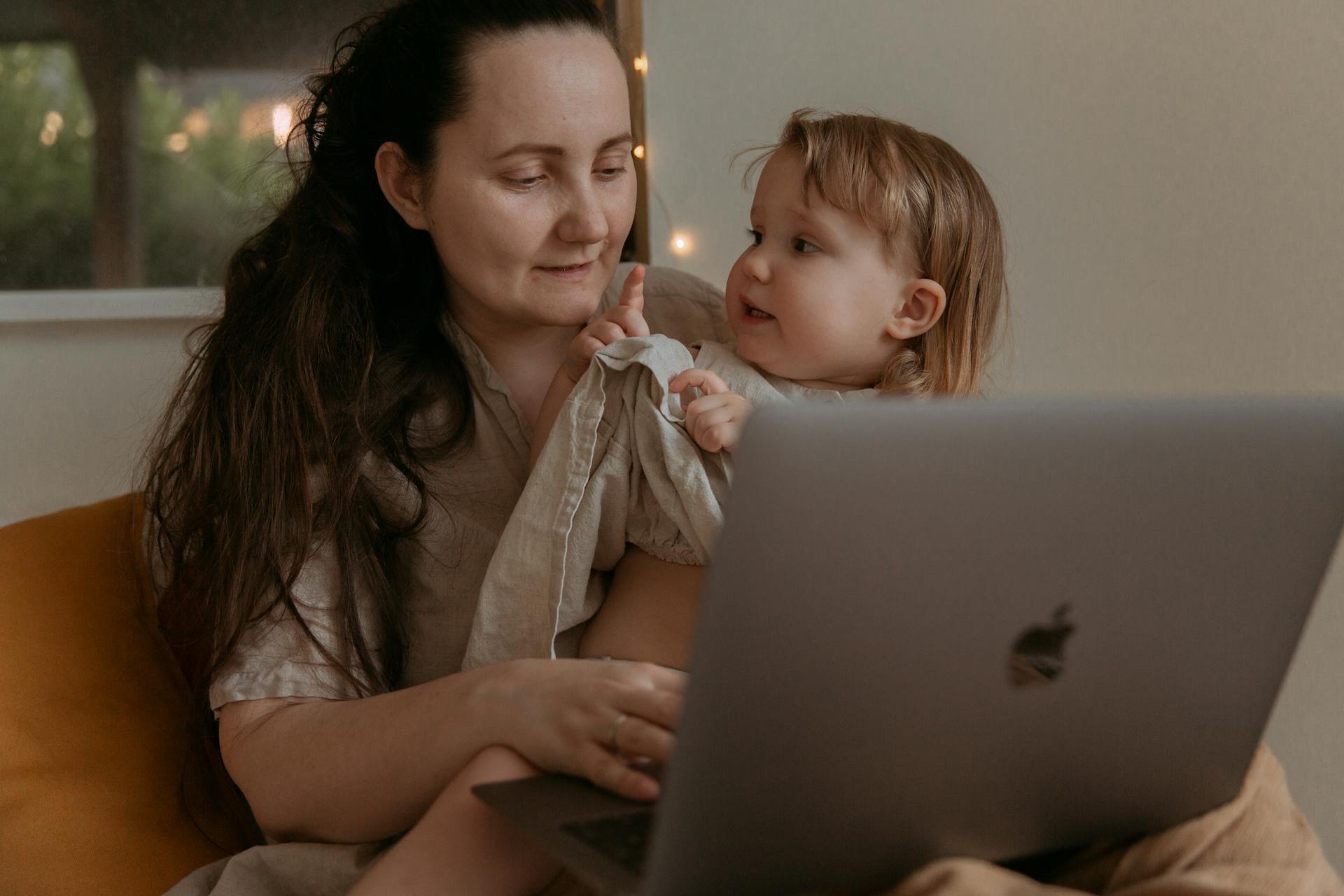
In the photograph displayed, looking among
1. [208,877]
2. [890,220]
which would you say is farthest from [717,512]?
[208,877]

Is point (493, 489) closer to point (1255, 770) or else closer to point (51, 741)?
point (51, 741)

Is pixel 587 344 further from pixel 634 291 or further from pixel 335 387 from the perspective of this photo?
pixel 335 387

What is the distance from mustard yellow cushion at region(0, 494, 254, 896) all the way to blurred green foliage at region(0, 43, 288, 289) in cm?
48

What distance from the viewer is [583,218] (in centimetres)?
128

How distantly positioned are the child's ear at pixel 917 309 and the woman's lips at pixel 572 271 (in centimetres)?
37

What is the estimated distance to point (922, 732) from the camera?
25.5 inches

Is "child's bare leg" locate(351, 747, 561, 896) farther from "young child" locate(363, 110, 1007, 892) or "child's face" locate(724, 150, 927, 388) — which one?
"child's face" locate(724, 150, 927, 388)

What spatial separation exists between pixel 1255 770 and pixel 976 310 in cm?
64

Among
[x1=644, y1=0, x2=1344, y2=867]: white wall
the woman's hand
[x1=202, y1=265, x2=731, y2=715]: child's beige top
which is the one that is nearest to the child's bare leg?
the woman's hand

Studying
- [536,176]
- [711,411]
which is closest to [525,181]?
[536,176]

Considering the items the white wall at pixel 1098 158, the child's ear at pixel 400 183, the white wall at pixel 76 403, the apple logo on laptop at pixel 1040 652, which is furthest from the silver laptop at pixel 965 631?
the white wall at pixel 76 403

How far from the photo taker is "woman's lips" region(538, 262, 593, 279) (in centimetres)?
132

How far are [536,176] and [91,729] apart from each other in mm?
806

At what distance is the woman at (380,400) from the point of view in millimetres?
1070
